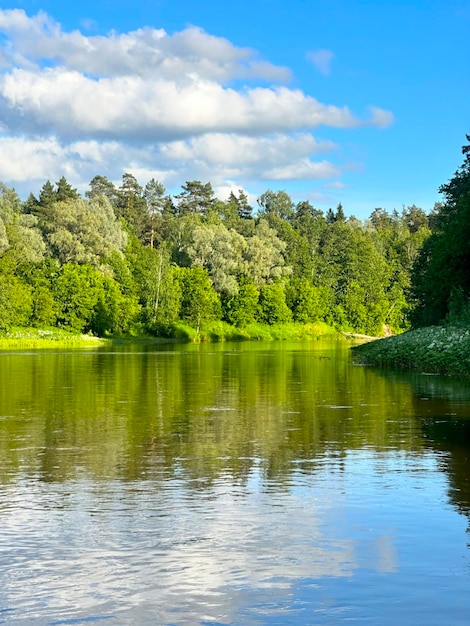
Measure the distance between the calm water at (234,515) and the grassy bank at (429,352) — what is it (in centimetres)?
1681

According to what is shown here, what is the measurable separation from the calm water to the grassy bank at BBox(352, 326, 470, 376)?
1681cm

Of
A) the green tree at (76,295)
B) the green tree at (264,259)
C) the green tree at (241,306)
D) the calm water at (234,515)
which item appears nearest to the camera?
the calm water at (234,515)

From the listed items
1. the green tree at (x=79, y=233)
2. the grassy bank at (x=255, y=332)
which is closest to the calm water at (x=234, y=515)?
the green tree at (x=79, y=233)

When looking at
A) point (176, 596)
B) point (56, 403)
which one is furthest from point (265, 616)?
point (56, 403)

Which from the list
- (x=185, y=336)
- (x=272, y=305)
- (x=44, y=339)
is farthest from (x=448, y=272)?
(x=272, y=305)

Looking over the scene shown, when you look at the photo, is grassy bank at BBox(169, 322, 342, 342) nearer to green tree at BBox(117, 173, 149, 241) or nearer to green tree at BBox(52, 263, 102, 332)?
green tree at BBox(52, 263, 102, 332)

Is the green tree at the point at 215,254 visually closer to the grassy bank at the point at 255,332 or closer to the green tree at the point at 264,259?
the green tree at the point at 264,259

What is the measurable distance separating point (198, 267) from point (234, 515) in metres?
120

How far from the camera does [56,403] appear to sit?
30281 mm

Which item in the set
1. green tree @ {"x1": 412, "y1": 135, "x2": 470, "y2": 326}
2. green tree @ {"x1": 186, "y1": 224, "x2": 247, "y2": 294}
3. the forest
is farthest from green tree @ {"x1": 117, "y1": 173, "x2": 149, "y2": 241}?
green tree @ {"x1": 412, "y1": 135, "x2": 470, "y2": 326}

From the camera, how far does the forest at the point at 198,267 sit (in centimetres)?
10256

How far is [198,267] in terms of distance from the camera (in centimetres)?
13225

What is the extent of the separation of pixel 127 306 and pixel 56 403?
88128 millimetres

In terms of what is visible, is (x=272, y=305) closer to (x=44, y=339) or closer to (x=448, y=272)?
(x=44, y=339)
